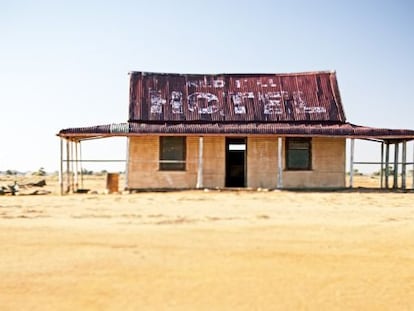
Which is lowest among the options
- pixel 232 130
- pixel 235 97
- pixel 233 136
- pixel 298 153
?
pixel 298 153

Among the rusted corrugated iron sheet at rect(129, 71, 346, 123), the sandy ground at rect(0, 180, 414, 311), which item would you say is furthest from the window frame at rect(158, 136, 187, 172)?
the sandy ground at rect(0, 180, 414, 311)

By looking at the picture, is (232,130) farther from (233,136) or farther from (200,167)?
(200,167)

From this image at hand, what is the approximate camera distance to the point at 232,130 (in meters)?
18.0

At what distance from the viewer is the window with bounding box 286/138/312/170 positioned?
19031 mm

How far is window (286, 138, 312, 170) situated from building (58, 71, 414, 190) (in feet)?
0.13

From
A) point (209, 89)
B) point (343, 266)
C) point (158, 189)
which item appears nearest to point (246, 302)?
point (343, 266)

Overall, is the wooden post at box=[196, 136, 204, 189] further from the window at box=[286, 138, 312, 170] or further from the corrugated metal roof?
the window at box=[286, 138, 312, 170]

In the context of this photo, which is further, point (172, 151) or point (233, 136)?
point (172, 151)

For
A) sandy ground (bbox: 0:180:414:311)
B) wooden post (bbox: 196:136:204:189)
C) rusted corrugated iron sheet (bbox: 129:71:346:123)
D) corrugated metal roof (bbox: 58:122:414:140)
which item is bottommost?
sandy ground (bbox: 0:180:414:311)

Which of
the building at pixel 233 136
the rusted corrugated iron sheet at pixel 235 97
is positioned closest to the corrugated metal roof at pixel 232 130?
the building at pixel 233 136

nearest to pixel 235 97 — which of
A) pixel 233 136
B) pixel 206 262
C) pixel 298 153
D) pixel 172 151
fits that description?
pixel 233 136

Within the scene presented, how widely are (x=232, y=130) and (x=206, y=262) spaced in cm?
1260

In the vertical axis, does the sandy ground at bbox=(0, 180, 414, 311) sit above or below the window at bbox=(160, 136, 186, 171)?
below

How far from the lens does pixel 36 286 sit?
4.80 metres
